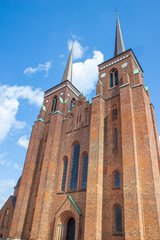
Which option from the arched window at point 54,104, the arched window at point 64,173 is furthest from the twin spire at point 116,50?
the arched window at point 64,173

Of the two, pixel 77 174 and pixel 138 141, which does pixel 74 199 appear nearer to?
pixel 77 174

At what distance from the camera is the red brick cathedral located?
12.7 m

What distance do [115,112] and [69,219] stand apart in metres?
10.5

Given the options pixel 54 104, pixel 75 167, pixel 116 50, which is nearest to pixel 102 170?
pixel 75 167

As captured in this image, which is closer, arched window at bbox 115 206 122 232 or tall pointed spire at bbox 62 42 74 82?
arched window at bbox 115 206 122 232

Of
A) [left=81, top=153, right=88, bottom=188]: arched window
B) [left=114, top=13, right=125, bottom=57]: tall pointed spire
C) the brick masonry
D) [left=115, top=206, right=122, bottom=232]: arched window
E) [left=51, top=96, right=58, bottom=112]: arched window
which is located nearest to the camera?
the brick masonry

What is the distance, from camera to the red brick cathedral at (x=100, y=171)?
1274 centimetres

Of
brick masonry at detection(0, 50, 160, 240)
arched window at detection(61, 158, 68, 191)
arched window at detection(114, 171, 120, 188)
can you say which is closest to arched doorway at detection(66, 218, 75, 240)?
brick masonry at detection(0, 50, 160, 240)

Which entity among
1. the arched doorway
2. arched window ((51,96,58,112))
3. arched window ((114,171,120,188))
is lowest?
the arched doorway

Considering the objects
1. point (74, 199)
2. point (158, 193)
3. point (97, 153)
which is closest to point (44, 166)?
point (74, 199)

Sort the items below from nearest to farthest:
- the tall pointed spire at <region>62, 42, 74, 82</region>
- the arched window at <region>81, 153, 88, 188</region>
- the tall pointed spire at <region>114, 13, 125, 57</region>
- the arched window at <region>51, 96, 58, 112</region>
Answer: the arched window at <region>81, 153, 88, 188</region>, the tall pointed spire at <region>114, 13, 125, 57</region>, the arched window at <region>51, 96, 58, 112</region>, the tall pointed spire at <region>62, 42, 74, 82</region>

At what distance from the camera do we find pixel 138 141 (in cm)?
A: 1502

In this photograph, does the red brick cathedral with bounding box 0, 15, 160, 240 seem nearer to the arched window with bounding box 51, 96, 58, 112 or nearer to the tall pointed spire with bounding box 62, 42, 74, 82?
the arched window with bounding box 51, 96, 58, 112

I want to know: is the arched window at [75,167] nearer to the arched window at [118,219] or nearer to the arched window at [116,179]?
the arched window at [116,179]
